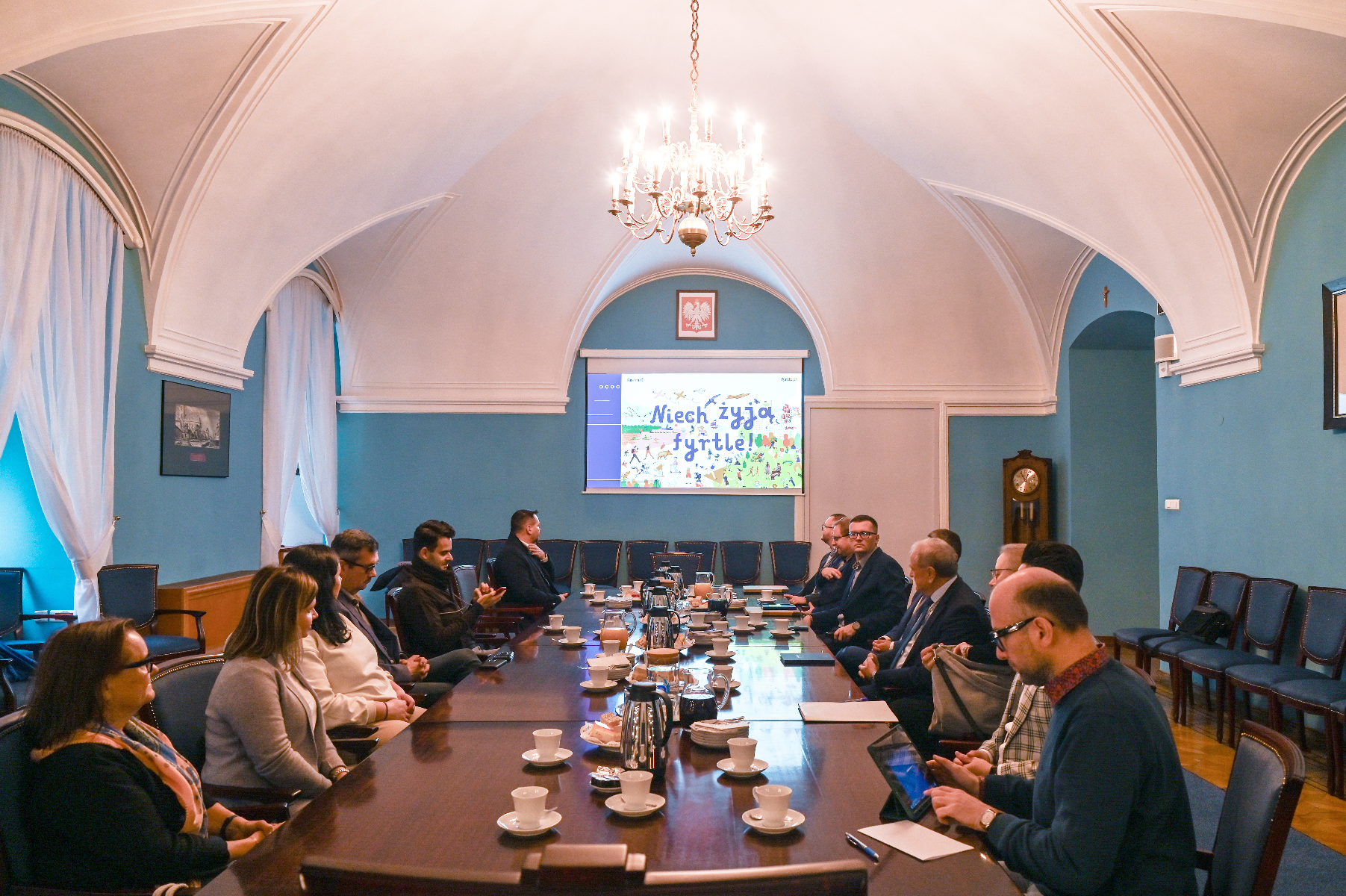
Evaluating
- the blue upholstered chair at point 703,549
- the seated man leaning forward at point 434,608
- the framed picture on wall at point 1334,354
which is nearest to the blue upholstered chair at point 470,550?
the blue upholstered chair at point 703,549

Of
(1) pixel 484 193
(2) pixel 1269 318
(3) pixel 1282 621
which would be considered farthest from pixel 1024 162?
(1) pixel 484 193

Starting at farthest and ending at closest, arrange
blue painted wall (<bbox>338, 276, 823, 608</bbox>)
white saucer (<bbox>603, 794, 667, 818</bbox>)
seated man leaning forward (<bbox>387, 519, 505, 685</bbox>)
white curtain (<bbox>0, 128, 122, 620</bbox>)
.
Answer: blue painted wall (<bbox>338, 276, 823, 608</bbox>)
white curtain (<bbox>0, 128, 122, 620</bbox>)
seated man leaning forward (<bbox>387, 519, 505, 685</bbox>)
white saucer (<bbox>603, 794, 667, 818</bbox>)

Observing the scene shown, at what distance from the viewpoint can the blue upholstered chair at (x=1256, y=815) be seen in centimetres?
176

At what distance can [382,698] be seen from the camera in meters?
3.55

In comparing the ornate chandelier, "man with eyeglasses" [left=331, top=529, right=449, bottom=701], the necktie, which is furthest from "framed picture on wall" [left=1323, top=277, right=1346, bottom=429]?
"man with eyeglasses" [left=331, top=529, right=449, bottom=701]

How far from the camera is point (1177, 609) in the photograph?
6.57m

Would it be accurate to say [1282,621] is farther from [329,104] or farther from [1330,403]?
[329,104]

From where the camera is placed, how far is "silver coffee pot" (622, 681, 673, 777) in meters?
2.25

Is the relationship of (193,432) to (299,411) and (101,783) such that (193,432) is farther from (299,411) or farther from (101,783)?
(101,783)

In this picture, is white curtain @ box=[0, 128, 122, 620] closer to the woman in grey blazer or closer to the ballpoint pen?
the woman in grey blazer

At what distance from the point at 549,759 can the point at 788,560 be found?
7.49 meters

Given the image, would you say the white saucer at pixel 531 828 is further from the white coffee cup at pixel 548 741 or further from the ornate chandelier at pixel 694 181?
the ornate chandelier at pixel 694 181

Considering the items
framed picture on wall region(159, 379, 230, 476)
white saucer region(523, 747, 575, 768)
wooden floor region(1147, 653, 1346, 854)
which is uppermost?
framed picture on wall region(159, 379, 230, 476)

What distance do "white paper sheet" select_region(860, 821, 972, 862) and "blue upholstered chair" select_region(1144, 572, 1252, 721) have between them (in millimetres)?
4589
